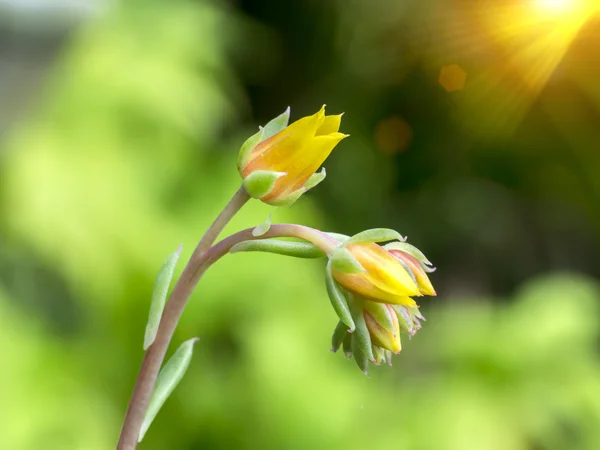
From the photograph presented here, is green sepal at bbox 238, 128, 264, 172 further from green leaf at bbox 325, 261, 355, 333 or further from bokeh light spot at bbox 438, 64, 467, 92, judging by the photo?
bokeh light spot at bbox 438, 64, 467, 92

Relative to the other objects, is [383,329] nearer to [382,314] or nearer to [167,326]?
[382,314]

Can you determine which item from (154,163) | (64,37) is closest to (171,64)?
(154,163)

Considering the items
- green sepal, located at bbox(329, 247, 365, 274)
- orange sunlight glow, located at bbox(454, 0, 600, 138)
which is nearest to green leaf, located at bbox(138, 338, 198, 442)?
green sepal, located at bbox(329, 247, 365, 274)

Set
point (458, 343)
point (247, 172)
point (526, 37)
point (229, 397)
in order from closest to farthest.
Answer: point (247, 172) → point (229, 397) → point (458, 343) → point (526, 37)

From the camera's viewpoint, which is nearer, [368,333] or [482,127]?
[368,333]

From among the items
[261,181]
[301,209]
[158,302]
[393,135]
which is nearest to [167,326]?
[158,302]

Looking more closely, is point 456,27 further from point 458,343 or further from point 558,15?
point 458,343

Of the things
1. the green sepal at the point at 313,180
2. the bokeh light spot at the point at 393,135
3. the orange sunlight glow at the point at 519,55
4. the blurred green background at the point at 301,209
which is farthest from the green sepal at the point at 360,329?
the bokeh light spot at the point at 393,135
